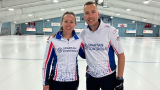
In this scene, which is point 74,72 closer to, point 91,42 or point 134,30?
point 91,42

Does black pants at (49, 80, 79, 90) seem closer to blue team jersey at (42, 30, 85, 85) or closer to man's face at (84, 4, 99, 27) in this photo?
blue team jersey at (42, 30, 85, 85)

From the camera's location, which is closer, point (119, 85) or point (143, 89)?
point (119, 85)

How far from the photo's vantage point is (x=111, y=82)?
1.55 m

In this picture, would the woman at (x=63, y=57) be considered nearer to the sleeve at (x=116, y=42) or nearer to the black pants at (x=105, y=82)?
the black pants at (x=105, y=82)

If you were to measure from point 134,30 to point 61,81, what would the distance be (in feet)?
107

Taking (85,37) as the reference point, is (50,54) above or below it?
below

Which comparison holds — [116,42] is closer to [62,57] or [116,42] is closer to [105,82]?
[105,82]

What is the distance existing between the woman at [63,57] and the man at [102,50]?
0.57 ft

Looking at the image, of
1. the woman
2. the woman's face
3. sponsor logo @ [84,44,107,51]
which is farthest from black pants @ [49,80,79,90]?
the woman's face

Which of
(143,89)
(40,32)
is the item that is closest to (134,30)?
(40,32)

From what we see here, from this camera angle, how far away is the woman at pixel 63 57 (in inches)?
59.9

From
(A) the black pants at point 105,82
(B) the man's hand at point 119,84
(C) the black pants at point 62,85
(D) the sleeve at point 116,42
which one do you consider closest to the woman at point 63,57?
(C) the black pants at point 62,85

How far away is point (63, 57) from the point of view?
5.06ft

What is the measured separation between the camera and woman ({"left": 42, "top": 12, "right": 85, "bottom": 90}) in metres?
1.52
